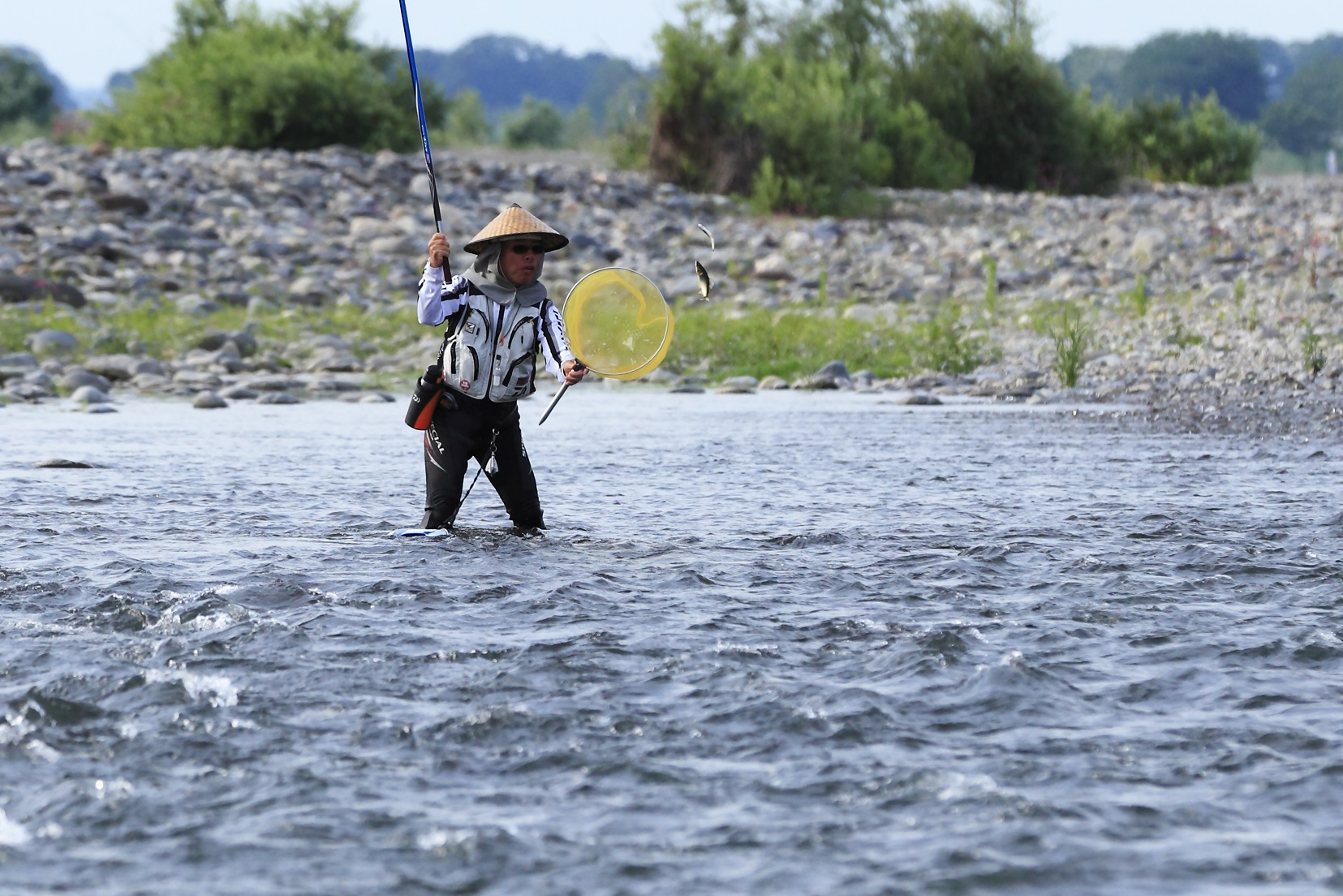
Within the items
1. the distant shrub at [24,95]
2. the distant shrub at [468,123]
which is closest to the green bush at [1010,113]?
the distant shrub at [468,123]

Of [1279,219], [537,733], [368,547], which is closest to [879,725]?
[537,733]

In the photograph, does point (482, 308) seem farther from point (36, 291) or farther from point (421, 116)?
A: point (36, 291)

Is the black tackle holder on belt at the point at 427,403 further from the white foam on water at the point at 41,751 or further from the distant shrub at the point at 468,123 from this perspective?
the distant shrub at the point at 468,123

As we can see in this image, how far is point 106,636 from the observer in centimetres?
511

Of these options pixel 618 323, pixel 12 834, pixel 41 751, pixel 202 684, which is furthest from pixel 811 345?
pixel 12 834

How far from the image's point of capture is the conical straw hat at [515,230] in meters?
7.08

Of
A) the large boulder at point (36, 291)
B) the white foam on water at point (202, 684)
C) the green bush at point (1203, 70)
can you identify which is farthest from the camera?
the green bush at point (1203, 70)

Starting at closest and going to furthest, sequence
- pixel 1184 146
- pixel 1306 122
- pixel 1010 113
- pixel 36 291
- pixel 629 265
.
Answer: pixel 36 291, pixel 629 265, pixel 1010 113, pixel 1184 146, pixel 1306 122

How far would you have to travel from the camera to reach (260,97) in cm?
2905

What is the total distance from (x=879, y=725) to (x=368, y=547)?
10.7 feet

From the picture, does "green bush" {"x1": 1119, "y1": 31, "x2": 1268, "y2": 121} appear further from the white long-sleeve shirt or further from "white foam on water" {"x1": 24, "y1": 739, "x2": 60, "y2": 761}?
"white foam on water" {"x1": 24, "y1": 739, "x2": 60, "y2": 761}

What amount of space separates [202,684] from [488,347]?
2895 millimetres

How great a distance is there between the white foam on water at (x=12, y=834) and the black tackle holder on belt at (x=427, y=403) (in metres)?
3.90

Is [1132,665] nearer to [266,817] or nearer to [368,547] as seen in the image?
[266,817]
